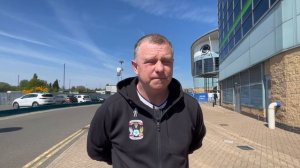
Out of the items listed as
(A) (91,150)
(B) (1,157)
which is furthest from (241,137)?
(A) (91,150)

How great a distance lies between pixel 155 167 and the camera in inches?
92.2

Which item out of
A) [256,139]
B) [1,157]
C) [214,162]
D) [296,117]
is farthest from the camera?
[296,117]

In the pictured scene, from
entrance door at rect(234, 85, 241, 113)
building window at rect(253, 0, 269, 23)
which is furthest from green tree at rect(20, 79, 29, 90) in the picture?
building window at rect(253, 0, 269, 23)

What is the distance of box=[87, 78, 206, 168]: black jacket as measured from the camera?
2359 mm

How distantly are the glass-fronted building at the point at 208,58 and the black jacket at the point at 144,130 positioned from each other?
260 feet

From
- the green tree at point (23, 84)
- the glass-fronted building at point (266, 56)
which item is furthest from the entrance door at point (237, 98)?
the green tree at point (23, 84)

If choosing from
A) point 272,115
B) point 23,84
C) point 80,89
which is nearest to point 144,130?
point 272,115

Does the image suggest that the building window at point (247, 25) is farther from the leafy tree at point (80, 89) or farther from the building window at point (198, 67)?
the leafy tree at point (80, 89)

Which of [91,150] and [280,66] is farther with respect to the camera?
[280,66]

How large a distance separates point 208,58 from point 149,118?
8472 centimetres

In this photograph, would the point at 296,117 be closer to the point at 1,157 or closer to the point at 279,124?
the point at 279,124

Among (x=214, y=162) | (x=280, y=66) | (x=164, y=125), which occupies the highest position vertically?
(x=280, y=66)

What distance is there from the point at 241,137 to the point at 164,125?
1119 centimetres

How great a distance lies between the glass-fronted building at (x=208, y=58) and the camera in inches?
3302
